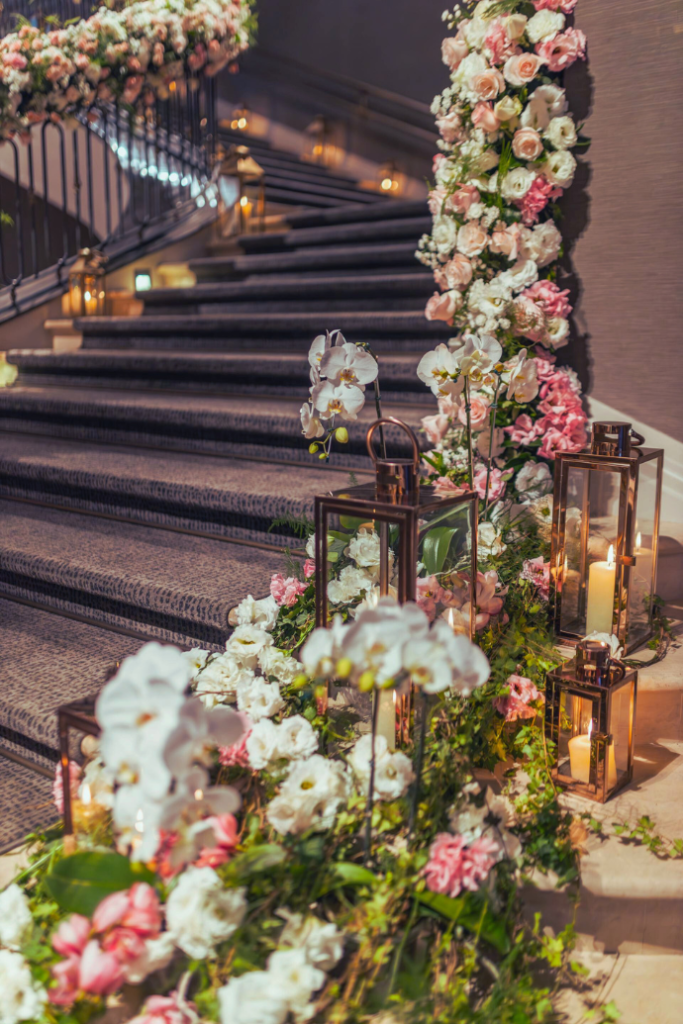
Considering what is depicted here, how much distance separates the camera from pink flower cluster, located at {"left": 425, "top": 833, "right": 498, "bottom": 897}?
96 cm

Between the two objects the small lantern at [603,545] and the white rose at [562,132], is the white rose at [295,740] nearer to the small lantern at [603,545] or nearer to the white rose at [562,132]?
the small lantern at [603,545]

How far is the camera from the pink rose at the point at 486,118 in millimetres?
1989

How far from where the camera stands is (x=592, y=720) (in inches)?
51.6

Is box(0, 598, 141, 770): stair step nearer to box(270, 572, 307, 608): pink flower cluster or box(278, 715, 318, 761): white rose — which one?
box(270, 572, 307, 608): pink flower cluster

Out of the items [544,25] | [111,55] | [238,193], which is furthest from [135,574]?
[238,193]

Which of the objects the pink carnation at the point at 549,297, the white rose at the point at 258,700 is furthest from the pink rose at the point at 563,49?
the white rose at the point at 258,700

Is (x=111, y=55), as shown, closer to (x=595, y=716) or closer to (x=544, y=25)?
(x=544, y=25)

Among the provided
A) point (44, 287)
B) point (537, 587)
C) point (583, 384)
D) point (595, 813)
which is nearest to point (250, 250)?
point (44, 287)

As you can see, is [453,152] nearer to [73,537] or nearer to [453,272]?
[453,272]

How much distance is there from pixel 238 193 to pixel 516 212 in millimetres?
3206

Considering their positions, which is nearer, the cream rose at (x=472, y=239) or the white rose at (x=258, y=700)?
the white rose at (x=258, y=700)

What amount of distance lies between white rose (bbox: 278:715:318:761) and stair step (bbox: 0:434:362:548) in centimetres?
102

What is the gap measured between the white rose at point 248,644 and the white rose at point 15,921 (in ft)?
1.70

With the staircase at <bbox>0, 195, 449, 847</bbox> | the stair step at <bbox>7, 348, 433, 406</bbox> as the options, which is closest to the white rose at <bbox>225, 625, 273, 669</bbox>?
the staircase at <bbox>0, 195, 449, 847</bbox>
